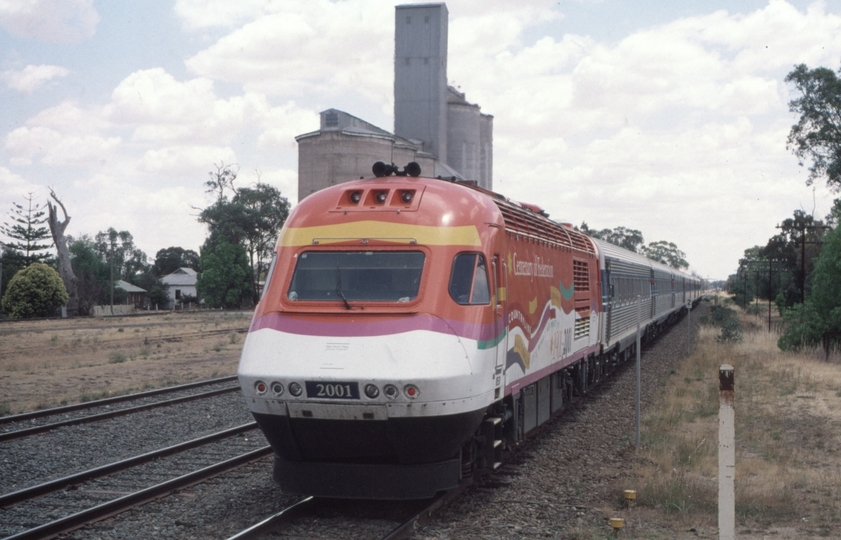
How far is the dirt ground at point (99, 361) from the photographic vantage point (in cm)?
Answer: 1989

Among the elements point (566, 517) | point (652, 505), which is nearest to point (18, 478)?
point (566, 517)

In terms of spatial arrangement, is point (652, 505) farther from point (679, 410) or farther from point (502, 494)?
→ point (679, 410)

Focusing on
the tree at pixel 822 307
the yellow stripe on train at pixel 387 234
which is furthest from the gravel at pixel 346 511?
the tree at pixel 822 307

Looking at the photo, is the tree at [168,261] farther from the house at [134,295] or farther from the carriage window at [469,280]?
the carriage window at [469,280]

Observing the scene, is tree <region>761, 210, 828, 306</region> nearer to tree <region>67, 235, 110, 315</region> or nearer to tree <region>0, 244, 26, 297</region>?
tree <region>67, 235, 110, 315</region>

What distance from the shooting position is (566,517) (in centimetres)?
855

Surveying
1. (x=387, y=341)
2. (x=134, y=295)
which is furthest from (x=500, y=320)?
(x=134, y=295)

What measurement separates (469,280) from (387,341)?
1.13m

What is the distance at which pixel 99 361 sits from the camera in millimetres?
28516

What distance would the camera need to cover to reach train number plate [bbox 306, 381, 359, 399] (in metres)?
7.55

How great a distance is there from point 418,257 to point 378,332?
0.95 meters

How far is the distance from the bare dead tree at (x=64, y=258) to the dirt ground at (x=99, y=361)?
25563 millimetres

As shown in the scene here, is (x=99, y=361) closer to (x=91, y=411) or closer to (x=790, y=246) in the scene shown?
(x=91, y=411)

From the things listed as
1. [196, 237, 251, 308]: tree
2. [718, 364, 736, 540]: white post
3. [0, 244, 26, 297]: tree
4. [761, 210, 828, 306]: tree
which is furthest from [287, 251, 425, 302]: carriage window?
[0, 244, 26, 297]: tree
